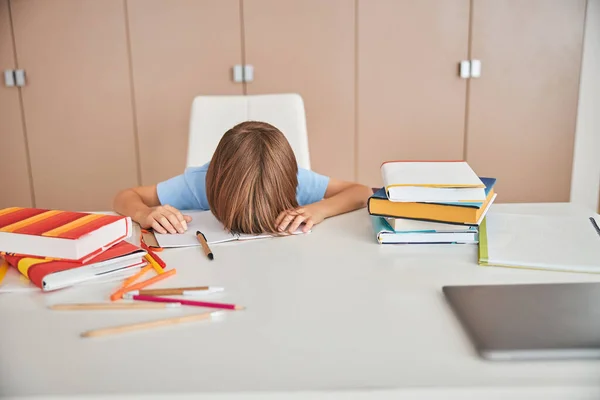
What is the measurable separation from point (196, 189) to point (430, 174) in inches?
25.4

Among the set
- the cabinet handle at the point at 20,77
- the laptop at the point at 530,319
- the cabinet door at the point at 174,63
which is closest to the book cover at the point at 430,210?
the laptop at the point at 530,319

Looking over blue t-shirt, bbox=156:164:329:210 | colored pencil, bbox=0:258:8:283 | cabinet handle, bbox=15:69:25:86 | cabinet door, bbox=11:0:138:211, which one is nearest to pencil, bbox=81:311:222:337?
colored pencil, bbox=0:258:8:283

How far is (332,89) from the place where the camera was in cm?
258

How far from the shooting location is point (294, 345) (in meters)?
0.66

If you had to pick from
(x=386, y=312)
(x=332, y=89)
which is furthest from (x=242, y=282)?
(x=332, y=89)

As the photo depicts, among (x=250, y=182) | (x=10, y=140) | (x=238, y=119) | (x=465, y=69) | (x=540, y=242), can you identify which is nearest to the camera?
(x=540, y=242)

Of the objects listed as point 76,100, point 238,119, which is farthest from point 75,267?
point 76,100

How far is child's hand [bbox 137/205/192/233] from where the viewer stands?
115cm

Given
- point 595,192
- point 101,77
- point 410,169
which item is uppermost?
point 101,77

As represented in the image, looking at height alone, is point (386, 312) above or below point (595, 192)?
above

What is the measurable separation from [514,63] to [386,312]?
6.96 feet

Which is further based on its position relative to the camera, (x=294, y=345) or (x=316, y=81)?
(x=316, y=81)

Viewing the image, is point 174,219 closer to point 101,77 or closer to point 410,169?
point 410,169

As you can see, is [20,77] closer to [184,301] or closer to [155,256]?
[155,256]
